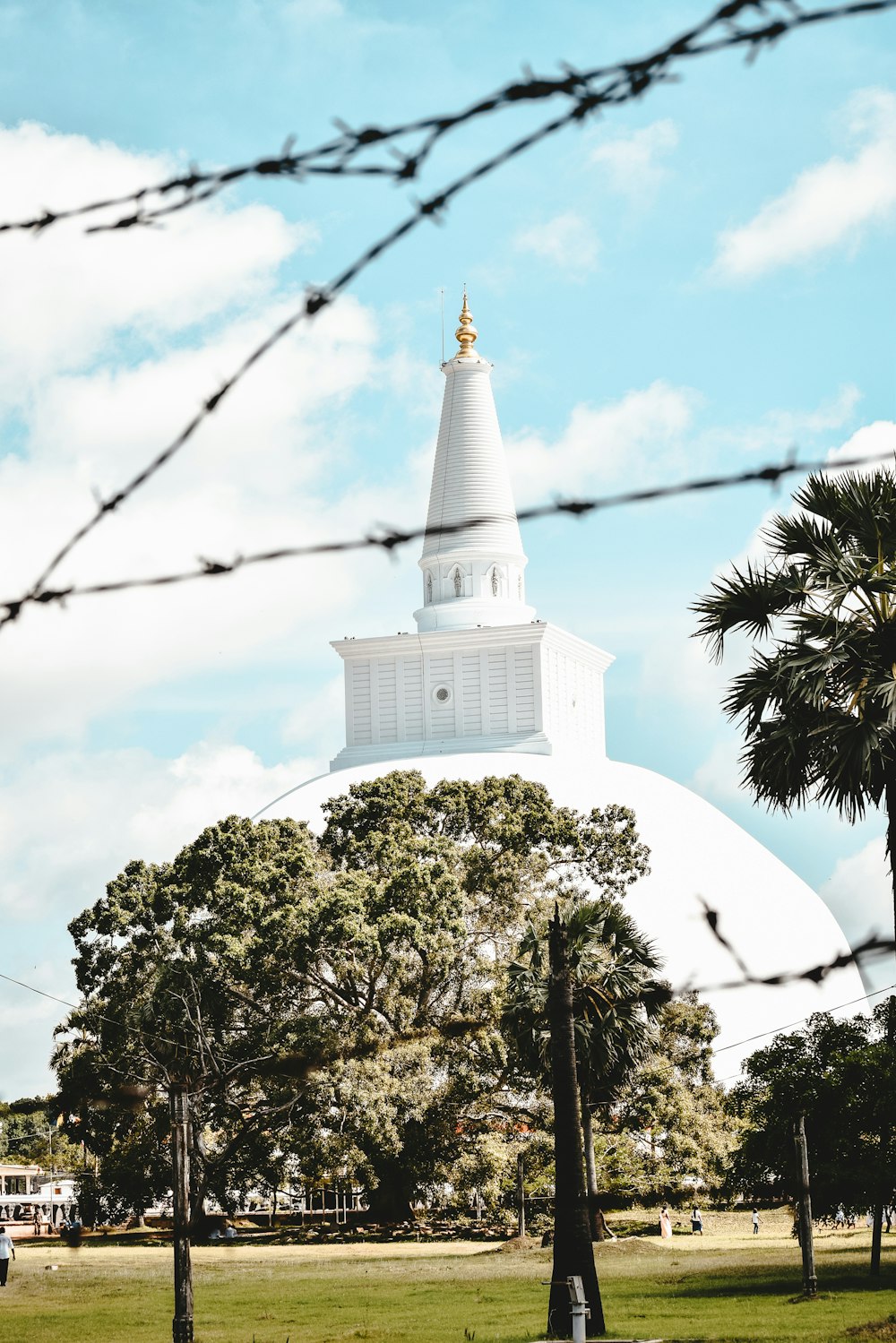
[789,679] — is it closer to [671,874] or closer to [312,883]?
[312,883]

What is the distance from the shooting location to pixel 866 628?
13.6 metres

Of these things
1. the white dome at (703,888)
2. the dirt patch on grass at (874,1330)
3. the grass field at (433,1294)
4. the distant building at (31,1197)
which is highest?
the white dome at (703,888)

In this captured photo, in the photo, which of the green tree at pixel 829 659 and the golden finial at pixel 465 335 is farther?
the golden finial at pixel 465 335

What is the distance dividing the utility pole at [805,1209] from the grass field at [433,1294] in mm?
247

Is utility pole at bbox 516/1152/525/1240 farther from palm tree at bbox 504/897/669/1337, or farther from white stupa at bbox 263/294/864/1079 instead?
white stupa at bbox 263/294/864/1079

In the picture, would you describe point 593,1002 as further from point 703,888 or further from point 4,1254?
point 703,888

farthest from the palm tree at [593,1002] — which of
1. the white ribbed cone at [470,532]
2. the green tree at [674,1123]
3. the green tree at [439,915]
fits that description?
the white ribbed cone at [470,532]

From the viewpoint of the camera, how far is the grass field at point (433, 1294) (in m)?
15.4

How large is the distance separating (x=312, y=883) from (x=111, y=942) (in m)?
4.63

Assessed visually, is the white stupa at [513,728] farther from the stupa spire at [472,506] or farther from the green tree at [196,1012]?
the green tree at [196,1012]

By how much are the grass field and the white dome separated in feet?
27.3

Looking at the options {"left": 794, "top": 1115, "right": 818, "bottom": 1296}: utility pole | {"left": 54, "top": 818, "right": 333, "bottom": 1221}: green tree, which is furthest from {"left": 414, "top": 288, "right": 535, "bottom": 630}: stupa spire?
{"left": 794, "top": 1115, "right": 818, "bottom": 1296}: utility pole

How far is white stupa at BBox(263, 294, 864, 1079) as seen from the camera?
3747cm

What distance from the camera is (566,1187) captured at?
14.2 metres
